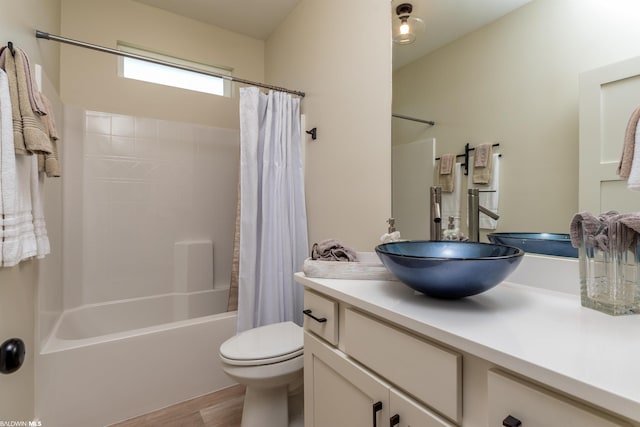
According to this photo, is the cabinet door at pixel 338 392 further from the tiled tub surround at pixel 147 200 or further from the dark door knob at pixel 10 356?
the tiled tub surround at pixel 147 200

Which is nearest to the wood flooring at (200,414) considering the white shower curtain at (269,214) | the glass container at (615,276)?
the white shower curtain at (269,214)

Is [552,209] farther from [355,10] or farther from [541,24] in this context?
[355,10]

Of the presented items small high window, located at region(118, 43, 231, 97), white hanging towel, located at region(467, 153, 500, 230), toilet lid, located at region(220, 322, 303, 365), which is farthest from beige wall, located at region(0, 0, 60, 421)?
white hanging towel, located at region(467, 153, 500, 230)

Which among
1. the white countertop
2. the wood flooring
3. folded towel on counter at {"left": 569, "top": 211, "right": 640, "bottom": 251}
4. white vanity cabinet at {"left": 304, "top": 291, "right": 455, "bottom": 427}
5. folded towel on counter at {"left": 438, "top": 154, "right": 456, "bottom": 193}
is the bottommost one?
the wood flooring

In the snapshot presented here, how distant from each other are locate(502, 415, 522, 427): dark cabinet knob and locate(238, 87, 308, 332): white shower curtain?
155 centimetres

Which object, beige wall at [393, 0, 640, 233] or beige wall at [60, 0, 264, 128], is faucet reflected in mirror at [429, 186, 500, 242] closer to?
beige wall at [393, 0, 640, 233]

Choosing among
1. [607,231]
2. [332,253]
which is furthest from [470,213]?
[332,253]

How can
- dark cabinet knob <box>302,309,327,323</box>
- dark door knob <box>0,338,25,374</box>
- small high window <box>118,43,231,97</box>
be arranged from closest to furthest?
dark door knob <box>0,338,25,374</box>
dark cabinet knob <box>302,309,327,323</box>
small high window <box>118,43,231,97</box>

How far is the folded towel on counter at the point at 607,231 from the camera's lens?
70cm

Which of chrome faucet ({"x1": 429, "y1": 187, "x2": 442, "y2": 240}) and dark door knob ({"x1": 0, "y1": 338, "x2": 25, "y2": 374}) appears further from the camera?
chrome faucet ({"x1": 429, "y1": 187, "x2": 442, "y2": 240})

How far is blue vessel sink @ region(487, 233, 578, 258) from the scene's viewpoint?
91 cm

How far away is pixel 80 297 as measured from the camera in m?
2.10

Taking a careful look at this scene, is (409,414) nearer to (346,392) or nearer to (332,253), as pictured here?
(346,392)

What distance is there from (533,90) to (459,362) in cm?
90
